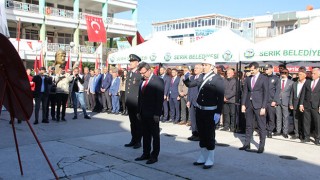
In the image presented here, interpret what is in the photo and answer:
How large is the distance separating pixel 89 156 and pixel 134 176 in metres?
1.69

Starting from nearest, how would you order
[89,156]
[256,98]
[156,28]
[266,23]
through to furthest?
[89,156], [256,98], [266,23], [156,28]

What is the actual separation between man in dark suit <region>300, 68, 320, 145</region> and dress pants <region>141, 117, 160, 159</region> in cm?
466

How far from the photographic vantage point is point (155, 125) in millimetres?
6566

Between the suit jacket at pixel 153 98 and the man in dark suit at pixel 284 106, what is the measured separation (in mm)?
4877

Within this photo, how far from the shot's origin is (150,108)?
21.7 ft

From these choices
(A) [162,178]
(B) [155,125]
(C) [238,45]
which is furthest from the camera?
(C) [238,45]

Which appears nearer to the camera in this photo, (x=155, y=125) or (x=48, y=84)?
(x=155, y=125)

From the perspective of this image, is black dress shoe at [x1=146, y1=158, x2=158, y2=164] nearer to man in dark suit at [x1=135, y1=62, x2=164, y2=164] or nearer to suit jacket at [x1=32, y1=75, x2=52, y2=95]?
man in dark suit at [x1=135, y1=62, x2=164, y2=164]

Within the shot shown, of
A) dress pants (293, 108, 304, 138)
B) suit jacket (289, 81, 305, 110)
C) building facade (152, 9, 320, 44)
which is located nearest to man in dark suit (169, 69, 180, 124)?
suit jacket (289, 81, 305, 110)

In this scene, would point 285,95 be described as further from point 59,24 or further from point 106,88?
point 59,24

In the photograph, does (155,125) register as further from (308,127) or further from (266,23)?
(266,23)

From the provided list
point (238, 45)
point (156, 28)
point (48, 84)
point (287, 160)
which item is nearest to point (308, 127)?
point (287, 160)

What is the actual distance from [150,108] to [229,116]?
504cm

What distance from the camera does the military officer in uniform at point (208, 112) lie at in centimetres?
621
